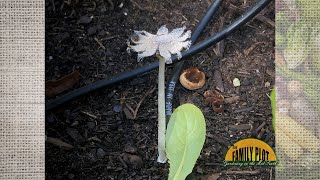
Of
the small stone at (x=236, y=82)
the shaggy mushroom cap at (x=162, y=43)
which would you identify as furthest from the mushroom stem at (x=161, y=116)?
the small stone at (x=236, y=82)

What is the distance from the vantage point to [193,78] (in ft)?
3.13

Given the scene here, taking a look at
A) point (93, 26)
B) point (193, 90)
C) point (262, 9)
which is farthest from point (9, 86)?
point (262, 9)

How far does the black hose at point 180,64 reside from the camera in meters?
0.95

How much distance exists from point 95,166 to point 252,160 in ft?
0.82

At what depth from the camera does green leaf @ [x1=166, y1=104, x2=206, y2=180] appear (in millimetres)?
909

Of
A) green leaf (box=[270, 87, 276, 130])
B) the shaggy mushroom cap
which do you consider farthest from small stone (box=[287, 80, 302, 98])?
the shaggy mushroom cap

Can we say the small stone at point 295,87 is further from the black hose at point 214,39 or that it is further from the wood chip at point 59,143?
the wood chip at point 59,143

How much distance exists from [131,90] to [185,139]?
0.12 metres

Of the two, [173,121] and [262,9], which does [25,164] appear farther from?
[262,9]

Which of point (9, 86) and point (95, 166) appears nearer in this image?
point (9, 86)

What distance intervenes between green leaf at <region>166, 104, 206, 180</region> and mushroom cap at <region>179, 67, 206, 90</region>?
0.14 feet

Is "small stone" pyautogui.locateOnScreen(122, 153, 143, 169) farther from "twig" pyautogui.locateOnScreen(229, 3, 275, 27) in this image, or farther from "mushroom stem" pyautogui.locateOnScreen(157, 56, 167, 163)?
"twig" pyautogui.locateOnScreen(229, 3, 275, 27)

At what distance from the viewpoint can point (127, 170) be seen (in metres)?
0.95

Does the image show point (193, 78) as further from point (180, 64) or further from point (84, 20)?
point (84, 20)
